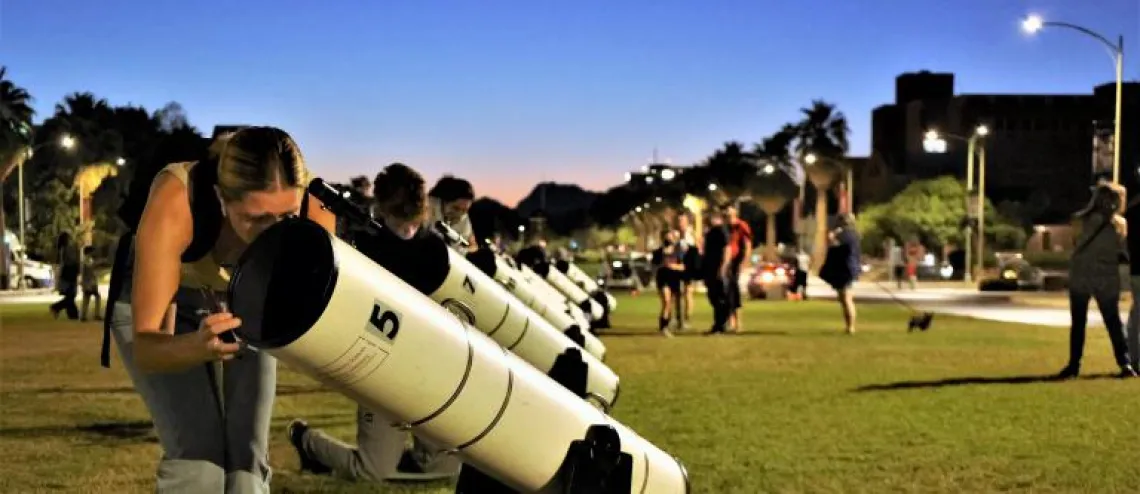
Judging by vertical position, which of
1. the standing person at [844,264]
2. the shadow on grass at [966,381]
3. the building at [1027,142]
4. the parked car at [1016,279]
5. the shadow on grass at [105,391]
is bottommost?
the parked car at [1016,279]

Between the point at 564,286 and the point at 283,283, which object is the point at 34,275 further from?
the point at 283,283

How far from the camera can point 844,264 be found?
1989 centimetres

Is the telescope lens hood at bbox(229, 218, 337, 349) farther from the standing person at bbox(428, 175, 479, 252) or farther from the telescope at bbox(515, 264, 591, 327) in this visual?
the telescope at bbox(515, 264, 591, 327)

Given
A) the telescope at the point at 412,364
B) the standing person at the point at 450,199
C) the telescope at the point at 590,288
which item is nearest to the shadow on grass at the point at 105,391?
the standing person at the point at 450,199

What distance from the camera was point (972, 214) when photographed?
59.4 m

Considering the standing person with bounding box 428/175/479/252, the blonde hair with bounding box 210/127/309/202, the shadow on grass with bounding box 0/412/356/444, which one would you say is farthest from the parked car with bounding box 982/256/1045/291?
the blonde hair with bounding box 210/127/309/202

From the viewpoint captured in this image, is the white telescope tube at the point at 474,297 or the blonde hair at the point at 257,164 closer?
the blonde hair at the point at 257,164

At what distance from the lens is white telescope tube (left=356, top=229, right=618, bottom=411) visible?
16.2 ft

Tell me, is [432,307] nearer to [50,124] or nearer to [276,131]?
[276,131]

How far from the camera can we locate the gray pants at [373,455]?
7.25 m

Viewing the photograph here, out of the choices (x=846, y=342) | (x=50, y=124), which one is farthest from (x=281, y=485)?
(x=50, y=124)

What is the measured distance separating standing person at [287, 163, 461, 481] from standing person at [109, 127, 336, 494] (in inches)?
66.9

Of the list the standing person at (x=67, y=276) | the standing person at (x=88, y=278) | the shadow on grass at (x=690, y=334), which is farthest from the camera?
the standing person at (x=67, y=276)

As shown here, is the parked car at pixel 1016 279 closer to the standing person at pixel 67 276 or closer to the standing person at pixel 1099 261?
the standing person at pixel 67 276
